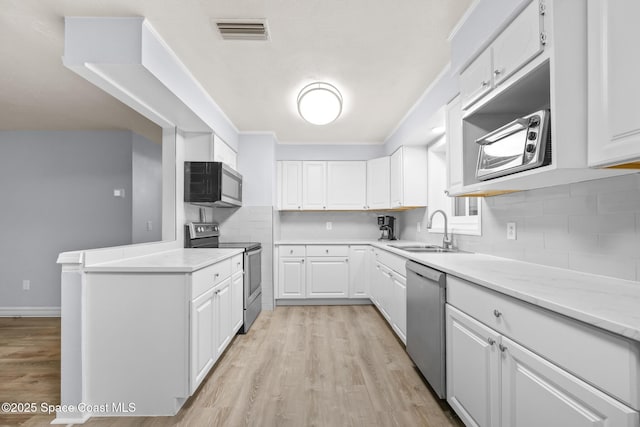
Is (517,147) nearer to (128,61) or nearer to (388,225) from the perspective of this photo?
(128,61)

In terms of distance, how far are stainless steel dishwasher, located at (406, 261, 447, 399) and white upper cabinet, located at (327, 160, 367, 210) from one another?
235cm

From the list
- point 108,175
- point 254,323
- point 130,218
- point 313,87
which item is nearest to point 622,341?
point 313,87

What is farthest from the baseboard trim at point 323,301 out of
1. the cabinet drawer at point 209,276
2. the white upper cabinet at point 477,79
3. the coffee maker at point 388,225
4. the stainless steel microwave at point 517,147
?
the white upper cabinet at point 477,79

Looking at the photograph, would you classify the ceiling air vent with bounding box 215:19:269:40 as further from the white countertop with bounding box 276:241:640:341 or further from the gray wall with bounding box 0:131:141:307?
the gray wall with bounding box 0:131:141:307

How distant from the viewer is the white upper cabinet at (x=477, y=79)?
1.70 metres

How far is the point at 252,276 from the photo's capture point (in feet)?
11.6

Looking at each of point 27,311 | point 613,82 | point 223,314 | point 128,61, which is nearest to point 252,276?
point 223,314

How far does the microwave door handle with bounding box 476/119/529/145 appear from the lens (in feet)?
4.74

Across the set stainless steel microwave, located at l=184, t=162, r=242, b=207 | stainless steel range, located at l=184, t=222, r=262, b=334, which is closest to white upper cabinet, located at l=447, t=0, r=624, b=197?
stainless steel microwave, located at l=184, t=162, r=242, b=207

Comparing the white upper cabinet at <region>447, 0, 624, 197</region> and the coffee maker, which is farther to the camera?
the coffee maker

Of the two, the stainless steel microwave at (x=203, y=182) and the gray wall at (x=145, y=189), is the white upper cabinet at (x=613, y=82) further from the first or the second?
the gray wall at (x=145, y=189)

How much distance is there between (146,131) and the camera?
414 centimetres

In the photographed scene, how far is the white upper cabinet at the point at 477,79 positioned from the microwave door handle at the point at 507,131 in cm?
25

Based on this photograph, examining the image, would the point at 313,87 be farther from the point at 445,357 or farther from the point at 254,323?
the point at 254,323
